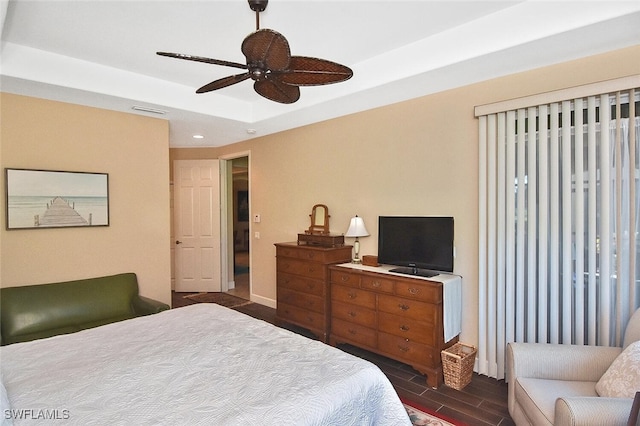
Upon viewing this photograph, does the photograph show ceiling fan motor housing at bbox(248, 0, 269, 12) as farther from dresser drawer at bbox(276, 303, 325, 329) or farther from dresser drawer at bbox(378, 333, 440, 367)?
dresser drawer at bbox(276, 303, 325, 329)

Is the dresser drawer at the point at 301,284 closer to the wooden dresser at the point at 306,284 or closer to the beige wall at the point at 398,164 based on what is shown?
the wooden dresser at the point at 306,284

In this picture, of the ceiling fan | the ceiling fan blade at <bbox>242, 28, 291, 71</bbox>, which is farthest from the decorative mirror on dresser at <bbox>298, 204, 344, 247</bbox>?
the ceiling fan blade at <bbox>242, 28, 291, 71</bbox>

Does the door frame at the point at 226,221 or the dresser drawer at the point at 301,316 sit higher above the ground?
the door frame at the point at 226,221

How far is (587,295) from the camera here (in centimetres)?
257

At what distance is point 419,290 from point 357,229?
3.46 ft

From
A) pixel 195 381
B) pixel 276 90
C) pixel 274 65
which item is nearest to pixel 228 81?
pixel 276 90

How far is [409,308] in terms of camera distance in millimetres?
3008

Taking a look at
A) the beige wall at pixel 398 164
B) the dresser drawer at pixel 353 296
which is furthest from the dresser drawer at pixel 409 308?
the beige wall at pixel 398 164

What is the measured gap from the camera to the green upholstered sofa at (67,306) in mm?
2896

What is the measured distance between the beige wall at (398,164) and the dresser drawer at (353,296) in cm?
60

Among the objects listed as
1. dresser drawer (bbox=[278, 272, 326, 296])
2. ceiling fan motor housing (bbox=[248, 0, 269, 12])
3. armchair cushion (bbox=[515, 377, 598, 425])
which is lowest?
armchair cushion (bbox=[515, 377, 598, 425])

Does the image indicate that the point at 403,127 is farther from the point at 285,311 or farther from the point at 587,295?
the point at 285,311

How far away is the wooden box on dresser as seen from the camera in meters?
2.88

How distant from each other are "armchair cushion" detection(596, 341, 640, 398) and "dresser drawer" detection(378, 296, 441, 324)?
3.73ft
